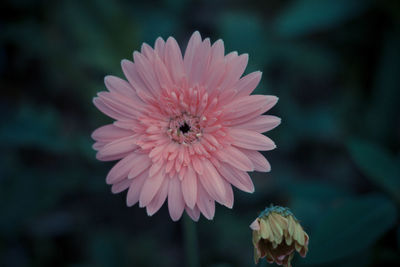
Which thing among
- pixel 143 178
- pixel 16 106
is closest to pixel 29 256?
pixel 16 106

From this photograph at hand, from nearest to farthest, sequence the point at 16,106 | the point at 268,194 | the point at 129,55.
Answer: the point at 129,55
the point at 268,194
the point at 16,106

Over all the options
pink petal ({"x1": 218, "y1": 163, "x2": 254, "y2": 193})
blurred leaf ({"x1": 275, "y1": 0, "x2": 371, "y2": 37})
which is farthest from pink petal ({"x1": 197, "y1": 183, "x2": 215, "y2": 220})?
blurred leaf ({"x1": 275, "y1": 0, "x2": 371, "y2": 37})

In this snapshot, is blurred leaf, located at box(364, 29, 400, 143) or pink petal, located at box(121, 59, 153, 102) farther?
blurred leaf, located at box(364, 29, 400, 143)

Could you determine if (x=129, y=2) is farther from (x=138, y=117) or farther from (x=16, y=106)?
(x=138, y=117)

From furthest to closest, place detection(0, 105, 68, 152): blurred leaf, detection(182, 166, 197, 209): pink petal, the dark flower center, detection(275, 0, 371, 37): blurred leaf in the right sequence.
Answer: detection(275, 0, 371, 37): blurred leaf, detection(0, 105, 68, 152): blurred leaf, the dark flower center, detection(182, 166, 197, 209): pink petal

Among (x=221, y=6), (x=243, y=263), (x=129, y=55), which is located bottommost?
(x=243, y=263)

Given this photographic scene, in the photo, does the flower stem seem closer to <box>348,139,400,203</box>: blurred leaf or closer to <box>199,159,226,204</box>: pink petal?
<box>199,159,226,204</box>: pink petal

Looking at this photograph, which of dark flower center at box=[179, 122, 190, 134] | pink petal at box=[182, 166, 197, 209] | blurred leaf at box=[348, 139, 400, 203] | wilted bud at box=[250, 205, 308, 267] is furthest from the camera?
blurred leaf at box=[348, 139, 400, 203]
